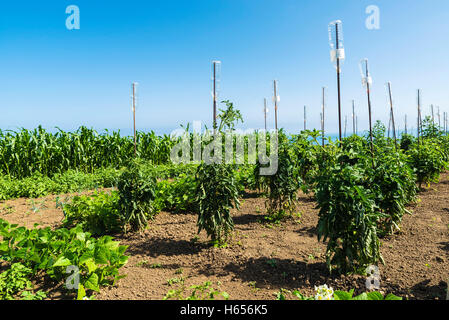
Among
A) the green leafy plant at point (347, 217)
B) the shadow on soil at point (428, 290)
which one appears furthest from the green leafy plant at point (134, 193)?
the shadow on soil at point (428, 290)

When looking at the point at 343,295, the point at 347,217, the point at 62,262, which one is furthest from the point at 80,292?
the point at 347,217

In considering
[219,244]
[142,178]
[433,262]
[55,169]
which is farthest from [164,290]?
[55,169]

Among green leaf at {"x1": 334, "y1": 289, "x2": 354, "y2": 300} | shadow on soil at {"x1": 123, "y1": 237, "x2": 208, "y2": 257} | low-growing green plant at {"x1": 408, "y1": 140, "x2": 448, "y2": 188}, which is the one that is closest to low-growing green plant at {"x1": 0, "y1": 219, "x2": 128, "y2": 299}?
shadow on soil at {"x1": 123, "y1": 237, "x2": 208, "y2": 257}

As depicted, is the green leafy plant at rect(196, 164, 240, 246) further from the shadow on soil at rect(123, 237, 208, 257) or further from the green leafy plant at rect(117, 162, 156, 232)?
the green leafy plant at rect(117, 162, 156, 232)

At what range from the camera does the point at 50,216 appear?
5.95 metres

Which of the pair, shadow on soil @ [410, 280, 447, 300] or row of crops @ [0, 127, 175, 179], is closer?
shadow on soil @ [410, 280, 447, 300]

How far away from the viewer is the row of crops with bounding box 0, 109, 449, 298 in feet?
10.6

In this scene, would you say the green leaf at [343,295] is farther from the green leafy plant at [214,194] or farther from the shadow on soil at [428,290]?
the green leafy plant at [214,194]

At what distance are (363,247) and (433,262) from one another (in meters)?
1.56

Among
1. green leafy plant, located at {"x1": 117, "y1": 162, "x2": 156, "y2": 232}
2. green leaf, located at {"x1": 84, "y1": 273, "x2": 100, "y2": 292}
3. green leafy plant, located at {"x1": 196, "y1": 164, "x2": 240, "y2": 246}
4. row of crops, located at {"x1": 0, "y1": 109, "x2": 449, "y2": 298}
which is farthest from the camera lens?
green leafy plant, located at {"x1": 117, "y1": 162, "x2": 156, "y2": 232}

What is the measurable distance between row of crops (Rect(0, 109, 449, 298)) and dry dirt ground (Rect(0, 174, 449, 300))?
234 mm

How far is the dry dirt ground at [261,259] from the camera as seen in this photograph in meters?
3.30

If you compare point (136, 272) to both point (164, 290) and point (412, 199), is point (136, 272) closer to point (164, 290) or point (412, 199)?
point (164, 290)

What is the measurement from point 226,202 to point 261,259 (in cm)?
98
